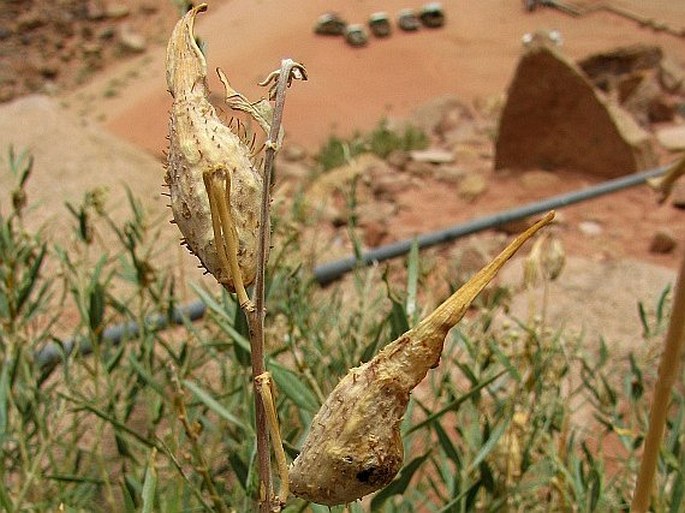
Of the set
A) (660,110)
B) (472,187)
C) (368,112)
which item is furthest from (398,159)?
(368,112)

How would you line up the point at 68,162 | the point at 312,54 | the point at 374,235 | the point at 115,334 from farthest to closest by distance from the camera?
the point at 312,54 → the point at 374,235 → the point at 68,162 → the point at 115,334

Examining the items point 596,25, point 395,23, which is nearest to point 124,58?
point 395,23

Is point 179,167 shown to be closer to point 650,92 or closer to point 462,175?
point 462,175

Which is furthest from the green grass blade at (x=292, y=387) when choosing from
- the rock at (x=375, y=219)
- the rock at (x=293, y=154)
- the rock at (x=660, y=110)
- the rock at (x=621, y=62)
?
the rock at (x=621, y=62)

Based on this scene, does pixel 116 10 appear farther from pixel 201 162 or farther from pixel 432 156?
pixel 201 162

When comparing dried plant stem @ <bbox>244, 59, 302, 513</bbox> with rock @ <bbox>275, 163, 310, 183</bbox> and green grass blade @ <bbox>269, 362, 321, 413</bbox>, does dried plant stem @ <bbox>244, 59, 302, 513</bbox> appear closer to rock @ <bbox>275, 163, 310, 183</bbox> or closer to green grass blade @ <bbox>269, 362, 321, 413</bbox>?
green grass blade @ <bbox>269, 362, 321, 413</bbox>

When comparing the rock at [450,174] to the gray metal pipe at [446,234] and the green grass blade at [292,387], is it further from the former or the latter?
the green grass blade at [292,387]
